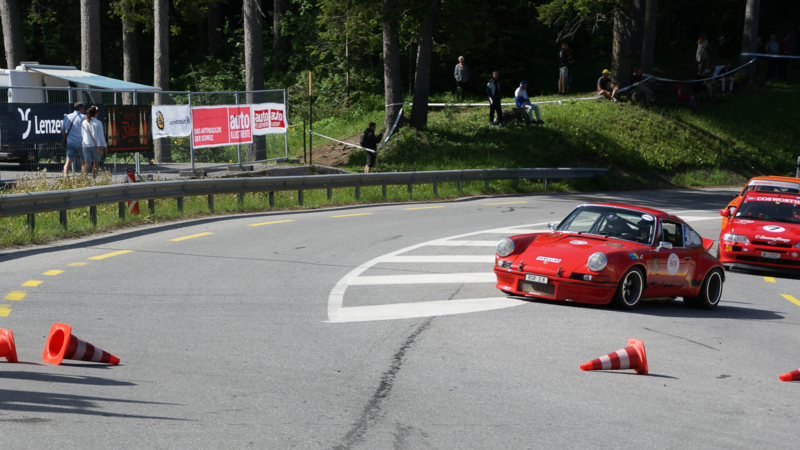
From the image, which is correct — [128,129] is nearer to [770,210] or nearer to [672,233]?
[770,210]

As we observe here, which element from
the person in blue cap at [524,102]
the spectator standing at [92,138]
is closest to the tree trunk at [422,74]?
the person in blue cap at [524,102]

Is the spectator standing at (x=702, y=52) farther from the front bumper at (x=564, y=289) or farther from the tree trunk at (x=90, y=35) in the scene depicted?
the front bumper at (x=564, y=289)

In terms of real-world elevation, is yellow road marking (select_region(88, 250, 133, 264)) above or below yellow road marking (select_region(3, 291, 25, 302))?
below

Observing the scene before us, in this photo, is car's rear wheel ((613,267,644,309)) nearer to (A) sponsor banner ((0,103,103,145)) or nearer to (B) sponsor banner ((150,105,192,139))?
(A) sponsor banner ((0,103,103,145))

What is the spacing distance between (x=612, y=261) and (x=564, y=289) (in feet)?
2.08

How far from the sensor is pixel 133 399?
6.08 m

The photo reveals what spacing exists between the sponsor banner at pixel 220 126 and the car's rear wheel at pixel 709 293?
1495cm

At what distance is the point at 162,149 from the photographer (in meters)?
23.3

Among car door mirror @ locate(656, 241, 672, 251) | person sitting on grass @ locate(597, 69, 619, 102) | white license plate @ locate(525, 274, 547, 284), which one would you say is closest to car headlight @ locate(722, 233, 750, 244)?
car door mirror @ locate(656, 241, 672, 251)

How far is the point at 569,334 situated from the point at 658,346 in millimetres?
861

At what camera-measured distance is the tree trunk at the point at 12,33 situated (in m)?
35.7

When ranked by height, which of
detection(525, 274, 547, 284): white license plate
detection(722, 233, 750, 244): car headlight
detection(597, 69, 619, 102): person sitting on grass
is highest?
detection(597, 69, 619, 102): person sitting on grass

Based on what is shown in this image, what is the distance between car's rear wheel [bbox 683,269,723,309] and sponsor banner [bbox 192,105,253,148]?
14.9 metres

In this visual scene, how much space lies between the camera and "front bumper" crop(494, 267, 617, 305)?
10125 millimetres
